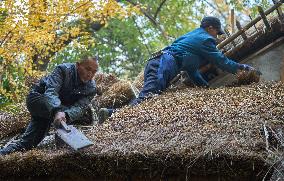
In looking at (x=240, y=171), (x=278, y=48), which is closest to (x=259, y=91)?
(x=278, y=48)

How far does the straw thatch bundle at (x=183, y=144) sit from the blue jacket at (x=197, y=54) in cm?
104

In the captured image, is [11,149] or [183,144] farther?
[11,149]

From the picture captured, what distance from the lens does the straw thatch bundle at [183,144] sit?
141 inches

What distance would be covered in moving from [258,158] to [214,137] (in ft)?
1.77

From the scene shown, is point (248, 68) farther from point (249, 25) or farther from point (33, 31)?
point (33, 31)

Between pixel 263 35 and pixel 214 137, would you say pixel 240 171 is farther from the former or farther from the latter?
pixel 263 35

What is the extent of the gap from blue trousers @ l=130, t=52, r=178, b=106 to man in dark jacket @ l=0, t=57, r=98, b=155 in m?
1.02

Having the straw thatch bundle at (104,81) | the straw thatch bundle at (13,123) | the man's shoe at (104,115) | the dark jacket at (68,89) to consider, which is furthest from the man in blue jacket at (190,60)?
the straw thatch bundle at (13,123)

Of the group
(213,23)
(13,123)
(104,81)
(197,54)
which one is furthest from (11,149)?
(213,23)

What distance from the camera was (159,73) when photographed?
656 cm

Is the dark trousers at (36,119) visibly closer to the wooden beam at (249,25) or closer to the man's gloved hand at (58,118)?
the man's gloved hand at (58,118)

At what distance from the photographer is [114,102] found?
717 centimetres

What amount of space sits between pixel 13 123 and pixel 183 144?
12.4 feet

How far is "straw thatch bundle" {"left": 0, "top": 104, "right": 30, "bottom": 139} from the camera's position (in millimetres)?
6828
